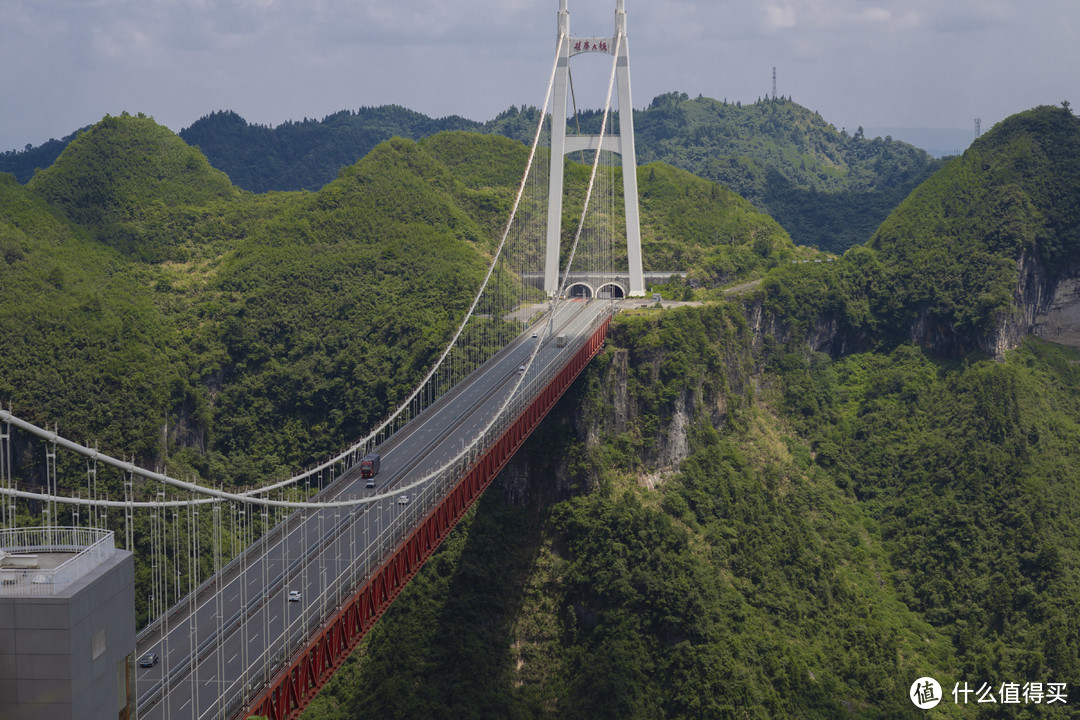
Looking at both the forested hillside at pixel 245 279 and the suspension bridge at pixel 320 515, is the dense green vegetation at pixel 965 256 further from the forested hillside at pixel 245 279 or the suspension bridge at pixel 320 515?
the suspension bridge at pixel 320 515

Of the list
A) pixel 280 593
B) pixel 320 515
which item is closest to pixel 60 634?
pixel 280 593

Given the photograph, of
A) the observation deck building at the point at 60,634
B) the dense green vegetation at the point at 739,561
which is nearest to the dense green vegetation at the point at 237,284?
the dense green vegetation at the point at 739,561

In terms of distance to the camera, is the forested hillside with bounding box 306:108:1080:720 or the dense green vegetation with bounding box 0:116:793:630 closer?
the forested hillside with bounding box 306:108:1080:720

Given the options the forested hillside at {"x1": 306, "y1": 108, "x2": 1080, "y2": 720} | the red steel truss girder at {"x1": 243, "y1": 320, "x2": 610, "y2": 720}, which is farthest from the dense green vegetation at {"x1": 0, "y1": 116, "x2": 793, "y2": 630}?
the red steel truss girder at {"x1": 243, "y1": 320, "x2": 610, "y2": 720}

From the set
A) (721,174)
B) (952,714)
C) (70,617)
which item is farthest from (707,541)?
(721,174)
